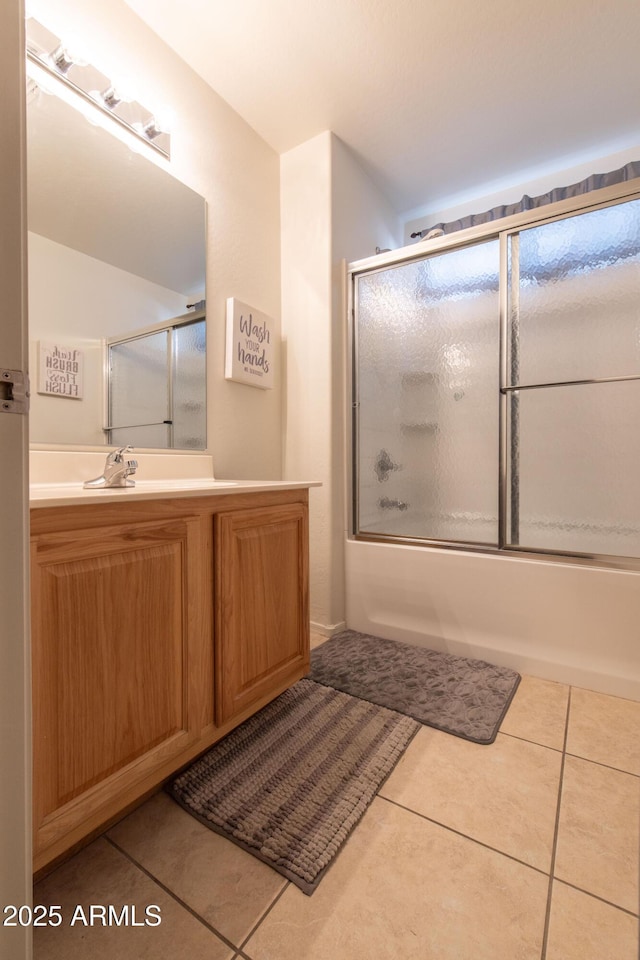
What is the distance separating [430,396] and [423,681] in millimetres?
1245

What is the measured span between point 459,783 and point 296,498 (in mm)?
920

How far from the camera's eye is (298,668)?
4.69 feet

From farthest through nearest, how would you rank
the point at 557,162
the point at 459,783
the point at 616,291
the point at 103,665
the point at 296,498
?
the point at 557,162, the point at 616,291, the point at 296,498, the point at 459,783, the point at 103,665

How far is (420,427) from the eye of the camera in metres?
2.04

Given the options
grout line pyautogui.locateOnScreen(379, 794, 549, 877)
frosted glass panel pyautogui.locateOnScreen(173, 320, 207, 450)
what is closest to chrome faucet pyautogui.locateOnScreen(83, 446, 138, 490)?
frosted glass panel pyautogui.locateOnScreen(173, 320, 207, 450)

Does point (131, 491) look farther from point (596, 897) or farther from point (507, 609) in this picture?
point (507, 609)

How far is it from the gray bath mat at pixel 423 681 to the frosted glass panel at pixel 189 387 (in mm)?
1079

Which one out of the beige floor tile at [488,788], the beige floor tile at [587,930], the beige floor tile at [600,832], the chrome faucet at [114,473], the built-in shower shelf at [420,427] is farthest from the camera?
the built-in shower shelf at [420,427]

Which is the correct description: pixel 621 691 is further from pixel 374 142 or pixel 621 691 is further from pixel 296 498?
pixel 374 142

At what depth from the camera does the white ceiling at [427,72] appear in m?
1.52

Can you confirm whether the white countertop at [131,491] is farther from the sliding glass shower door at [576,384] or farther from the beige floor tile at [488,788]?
the sliding glass shower door at [576,384]

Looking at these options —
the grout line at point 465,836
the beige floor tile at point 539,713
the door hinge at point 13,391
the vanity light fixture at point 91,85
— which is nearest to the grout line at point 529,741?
the beige floor tile at point 539,713

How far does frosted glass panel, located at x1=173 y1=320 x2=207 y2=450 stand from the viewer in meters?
1.62

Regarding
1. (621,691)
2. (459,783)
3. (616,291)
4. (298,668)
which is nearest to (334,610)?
(298,668)
